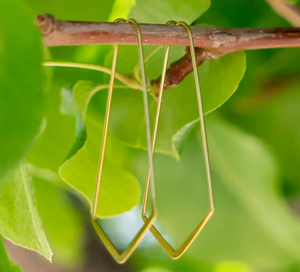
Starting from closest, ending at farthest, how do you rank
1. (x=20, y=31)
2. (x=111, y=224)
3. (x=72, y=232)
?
1. (x=20, y=31)
2. (x=72, y=232)
3. (x=111, y=224)

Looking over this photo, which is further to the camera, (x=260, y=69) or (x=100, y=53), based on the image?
(x=260, y=69)

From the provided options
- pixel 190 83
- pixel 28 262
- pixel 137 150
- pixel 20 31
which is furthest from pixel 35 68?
pixel 28 262

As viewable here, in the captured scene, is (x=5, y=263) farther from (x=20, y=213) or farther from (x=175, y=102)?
(x=175, y=102)

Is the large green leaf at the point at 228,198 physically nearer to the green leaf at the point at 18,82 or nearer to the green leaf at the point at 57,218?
the green leaf at the point at 57,218

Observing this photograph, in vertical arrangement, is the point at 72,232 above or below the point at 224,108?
below

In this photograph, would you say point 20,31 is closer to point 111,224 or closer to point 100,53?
point 100,53

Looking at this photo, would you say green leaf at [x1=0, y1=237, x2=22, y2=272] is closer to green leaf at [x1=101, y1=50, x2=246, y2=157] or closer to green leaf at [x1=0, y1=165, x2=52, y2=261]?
green leaf at [x1=0, y1=165, x2=52, y2=261]

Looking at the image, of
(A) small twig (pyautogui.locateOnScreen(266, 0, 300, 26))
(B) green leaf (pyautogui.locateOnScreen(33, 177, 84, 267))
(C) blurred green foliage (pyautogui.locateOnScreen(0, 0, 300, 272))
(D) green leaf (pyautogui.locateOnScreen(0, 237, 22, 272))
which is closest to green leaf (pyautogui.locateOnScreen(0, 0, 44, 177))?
(C) blurred green foliage (pyautogui.locateOnScreen(0, 0, 300, 272))
